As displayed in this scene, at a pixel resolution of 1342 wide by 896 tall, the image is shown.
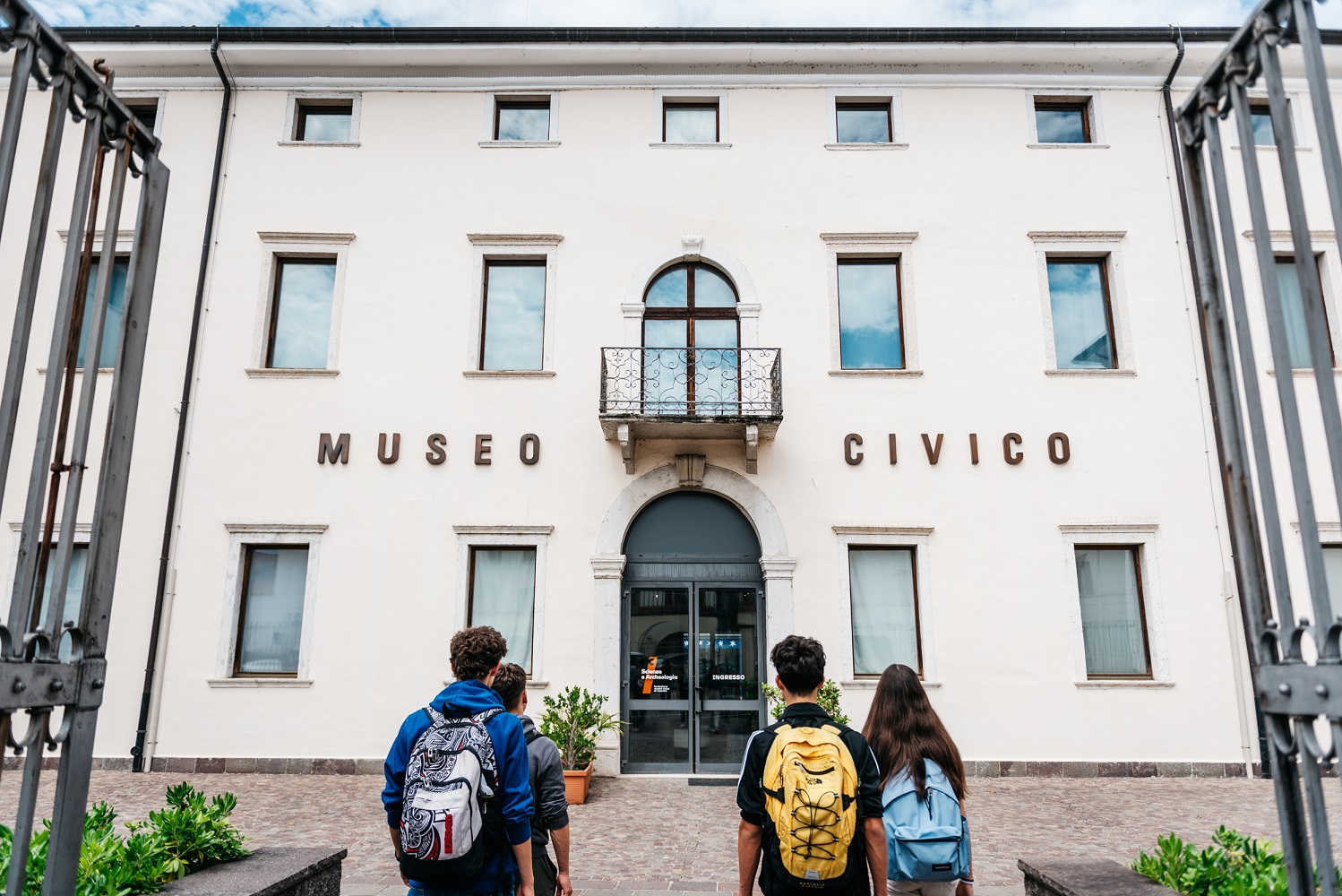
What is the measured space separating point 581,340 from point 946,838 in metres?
10.3

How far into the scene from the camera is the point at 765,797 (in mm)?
3373

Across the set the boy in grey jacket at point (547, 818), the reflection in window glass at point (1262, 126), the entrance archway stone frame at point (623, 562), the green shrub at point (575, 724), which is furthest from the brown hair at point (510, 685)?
the reflection in window glass at point (1262, 126)

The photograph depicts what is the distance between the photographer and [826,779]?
128 inches

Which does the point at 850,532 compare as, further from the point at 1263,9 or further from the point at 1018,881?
the point at 1263,9

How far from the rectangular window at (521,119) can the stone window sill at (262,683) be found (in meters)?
8.27

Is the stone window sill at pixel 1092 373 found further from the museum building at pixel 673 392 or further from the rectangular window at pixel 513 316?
the rectangular window at pixel 513 316

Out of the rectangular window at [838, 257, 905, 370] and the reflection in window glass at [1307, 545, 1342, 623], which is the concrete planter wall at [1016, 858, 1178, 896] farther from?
the reflection in window glass at [1307, 545, 1342, 623]

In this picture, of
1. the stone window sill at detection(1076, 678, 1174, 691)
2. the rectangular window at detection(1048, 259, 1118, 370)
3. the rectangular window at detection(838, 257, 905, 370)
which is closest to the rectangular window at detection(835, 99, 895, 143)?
the rectangular window at detection(838, 257, 905, 370)

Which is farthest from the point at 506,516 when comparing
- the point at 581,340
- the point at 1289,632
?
the point at 1289,632

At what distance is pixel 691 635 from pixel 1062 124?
31.0 feet

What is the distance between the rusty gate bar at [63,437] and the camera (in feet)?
7.64

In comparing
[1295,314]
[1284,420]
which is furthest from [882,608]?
[1284,420]

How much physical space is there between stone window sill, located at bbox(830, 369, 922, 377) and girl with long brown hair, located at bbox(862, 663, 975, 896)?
931 centimetres

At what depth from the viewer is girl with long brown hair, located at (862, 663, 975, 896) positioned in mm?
3789
